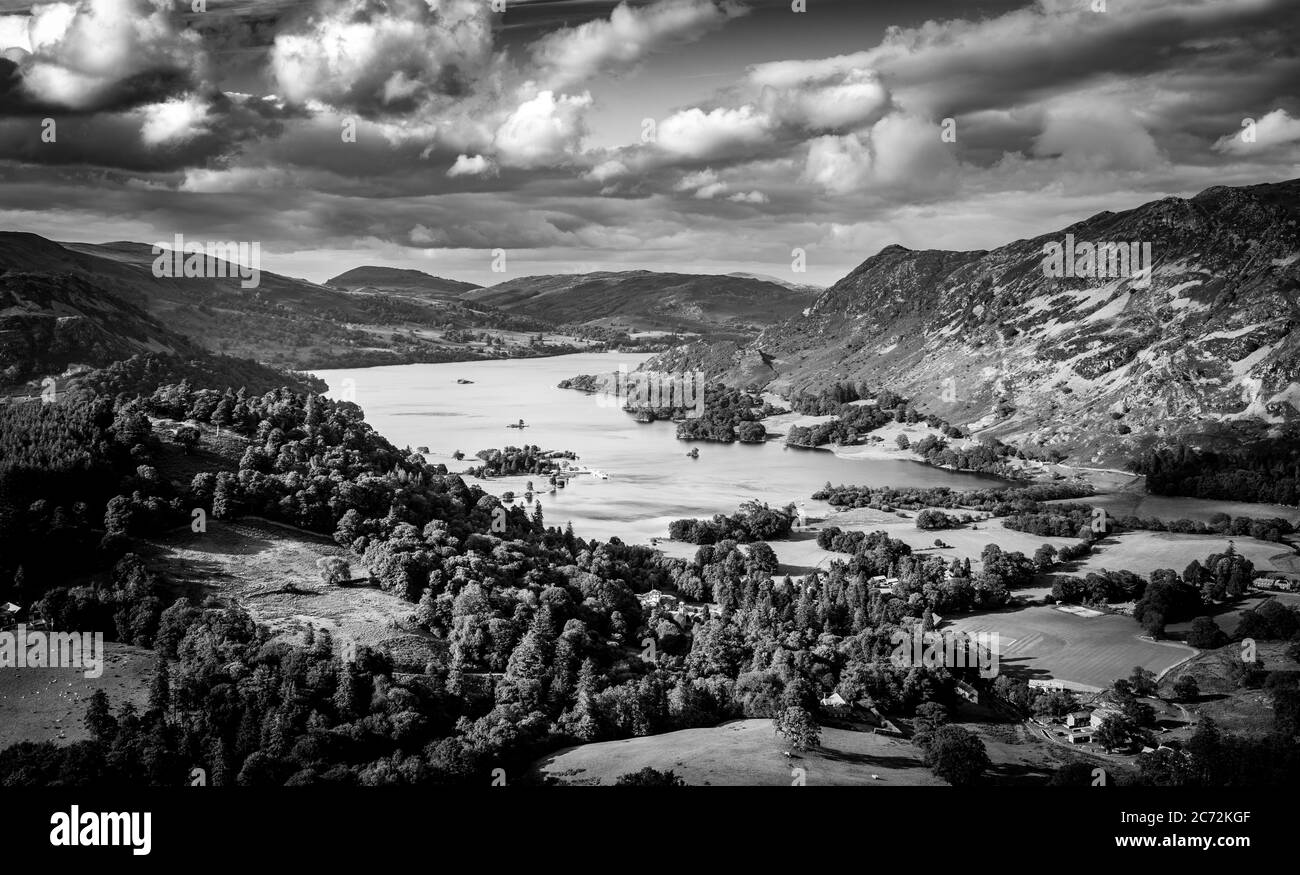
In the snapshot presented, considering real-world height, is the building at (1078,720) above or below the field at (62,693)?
below

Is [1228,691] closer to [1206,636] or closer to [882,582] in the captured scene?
[1206,636]

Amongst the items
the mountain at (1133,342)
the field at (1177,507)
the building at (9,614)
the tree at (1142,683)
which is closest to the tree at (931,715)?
the tree at (1142,683)

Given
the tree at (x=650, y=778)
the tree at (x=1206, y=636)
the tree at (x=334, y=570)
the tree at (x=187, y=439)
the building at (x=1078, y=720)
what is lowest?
the building at (x=1078, y=720)

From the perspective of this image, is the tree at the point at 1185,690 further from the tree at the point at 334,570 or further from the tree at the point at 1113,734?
the tree at the point at 334,570

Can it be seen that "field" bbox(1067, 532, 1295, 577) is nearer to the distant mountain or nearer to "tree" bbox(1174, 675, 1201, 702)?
"tree" bbox(1174, 675, 1201, 702)

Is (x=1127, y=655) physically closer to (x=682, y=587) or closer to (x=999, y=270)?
(x=682, y=587)

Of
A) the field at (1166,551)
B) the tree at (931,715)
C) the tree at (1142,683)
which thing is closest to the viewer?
the tree at (931,715)
